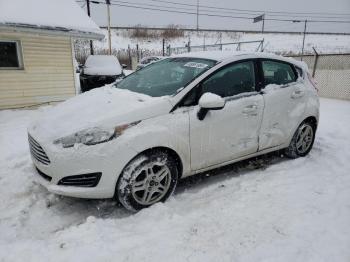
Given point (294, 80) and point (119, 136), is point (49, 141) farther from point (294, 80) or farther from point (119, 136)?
point (294, 80)

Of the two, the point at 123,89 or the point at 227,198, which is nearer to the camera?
the point at 227,198

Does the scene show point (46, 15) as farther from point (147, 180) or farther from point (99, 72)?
point (147, 180)

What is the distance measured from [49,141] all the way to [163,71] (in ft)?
6.18

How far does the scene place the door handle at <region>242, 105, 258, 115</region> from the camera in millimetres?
4056

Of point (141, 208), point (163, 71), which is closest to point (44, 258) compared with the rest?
point (141, 208)

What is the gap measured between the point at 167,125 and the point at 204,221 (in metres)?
1.07

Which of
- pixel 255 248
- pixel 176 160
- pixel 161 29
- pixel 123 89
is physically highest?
pixel 161 29

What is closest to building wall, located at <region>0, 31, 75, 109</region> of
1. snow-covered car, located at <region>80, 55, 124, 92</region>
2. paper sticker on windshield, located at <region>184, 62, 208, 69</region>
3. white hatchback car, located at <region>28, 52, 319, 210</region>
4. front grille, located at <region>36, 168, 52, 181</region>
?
snow-covered car, located at <region>80, 55, 124, 92</region>

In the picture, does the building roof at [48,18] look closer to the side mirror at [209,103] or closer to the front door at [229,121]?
the front door at [229,121]

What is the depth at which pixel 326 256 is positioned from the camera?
8.86 ft

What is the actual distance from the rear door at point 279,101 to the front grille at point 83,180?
2304 mm

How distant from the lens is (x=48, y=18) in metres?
9.79

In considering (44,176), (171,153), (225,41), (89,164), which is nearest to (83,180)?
(89,164)

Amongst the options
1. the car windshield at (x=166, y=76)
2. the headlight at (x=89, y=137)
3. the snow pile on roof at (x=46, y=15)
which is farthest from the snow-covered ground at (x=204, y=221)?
the snow pile on roof at (x=46, y=15)
